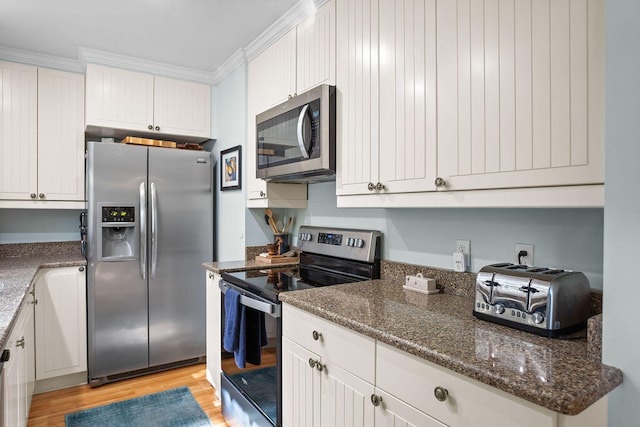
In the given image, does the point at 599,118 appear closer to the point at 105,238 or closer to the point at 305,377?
the point at 305,377

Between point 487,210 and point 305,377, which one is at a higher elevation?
point 487,210

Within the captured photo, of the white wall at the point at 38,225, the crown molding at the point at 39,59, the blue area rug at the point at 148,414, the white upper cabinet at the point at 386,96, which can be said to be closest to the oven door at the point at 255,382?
the blue area rug at the point at 148,414

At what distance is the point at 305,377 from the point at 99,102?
2.62 metres

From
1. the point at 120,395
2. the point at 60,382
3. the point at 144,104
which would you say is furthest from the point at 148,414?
the point at 144,104

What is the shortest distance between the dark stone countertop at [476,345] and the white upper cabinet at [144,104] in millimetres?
2218

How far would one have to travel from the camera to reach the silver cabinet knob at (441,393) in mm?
1020

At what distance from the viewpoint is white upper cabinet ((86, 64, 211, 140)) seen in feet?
9.76

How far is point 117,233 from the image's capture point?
2.95m

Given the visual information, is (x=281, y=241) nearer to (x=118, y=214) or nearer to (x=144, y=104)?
(x=118, y=214)

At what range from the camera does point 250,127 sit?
283 cm

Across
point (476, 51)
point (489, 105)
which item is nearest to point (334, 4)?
point (476, 51)

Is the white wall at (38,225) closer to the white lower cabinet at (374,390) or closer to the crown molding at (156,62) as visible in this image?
the crown molding at (156,62)

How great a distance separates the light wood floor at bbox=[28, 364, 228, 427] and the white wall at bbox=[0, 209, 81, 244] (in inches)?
48.4

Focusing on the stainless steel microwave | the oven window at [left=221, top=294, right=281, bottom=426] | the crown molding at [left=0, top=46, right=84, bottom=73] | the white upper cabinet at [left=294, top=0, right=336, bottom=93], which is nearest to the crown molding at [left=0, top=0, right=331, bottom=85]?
the crown molding at [left=0, top=46, right=84, bottom=73]
